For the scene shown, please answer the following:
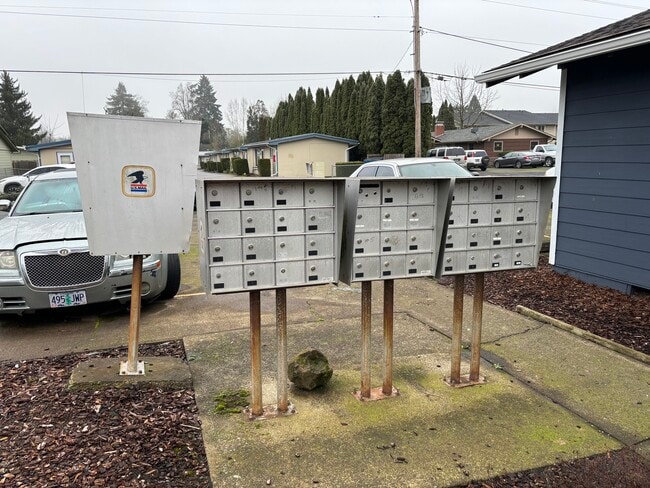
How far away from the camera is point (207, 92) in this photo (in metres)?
92.5

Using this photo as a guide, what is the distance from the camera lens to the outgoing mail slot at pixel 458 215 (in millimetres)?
3125

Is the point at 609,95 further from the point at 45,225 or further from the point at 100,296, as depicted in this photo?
the point at 45,225

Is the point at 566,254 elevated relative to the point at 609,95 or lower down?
lower down

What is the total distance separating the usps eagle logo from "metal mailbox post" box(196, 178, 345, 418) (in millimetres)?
815

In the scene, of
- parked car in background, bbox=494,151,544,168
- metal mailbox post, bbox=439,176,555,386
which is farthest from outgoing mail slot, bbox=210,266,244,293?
parked car in background, bbox=494,151,544,168

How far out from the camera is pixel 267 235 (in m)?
2.68

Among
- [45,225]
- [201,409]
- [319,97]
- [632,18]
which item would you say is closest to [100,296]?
[45,225]

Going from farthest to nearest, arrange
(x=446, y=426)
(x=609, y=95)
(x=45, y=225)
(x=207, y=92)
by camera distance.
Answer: (x=207, y=92) < (x=609, y=95) < (x=45, y=225) < (x=446, y=426)

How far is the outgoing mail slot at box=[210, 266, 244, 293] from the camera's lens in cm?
260

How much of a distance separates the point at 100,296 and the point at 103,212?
159 cm

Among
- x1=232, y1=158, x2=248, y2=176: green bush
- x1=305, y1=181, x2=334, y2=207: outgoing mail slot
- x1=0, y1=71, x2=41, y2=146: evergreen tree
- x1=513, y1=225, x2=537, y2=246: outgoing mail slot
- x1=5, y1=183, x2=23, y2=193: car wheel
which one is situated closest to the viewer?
x1=305, y1=181, x2=334, y2=207: outgoing mail slot

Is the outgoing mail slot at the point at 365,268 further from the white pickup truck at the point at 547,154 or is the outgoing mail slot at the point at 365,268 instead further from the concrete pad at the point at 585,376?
the white pickup truck at the point at 547,154

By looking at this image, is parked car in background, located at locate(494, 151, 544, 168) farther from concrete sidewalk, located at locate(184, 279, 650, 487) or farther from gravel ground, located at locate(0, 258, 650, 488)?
gravel ground, located at locate(0, 258, 650, 488)

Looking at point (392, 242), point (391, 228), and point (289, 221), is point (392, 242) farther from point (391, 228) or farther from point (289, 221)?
point (289, 221)
